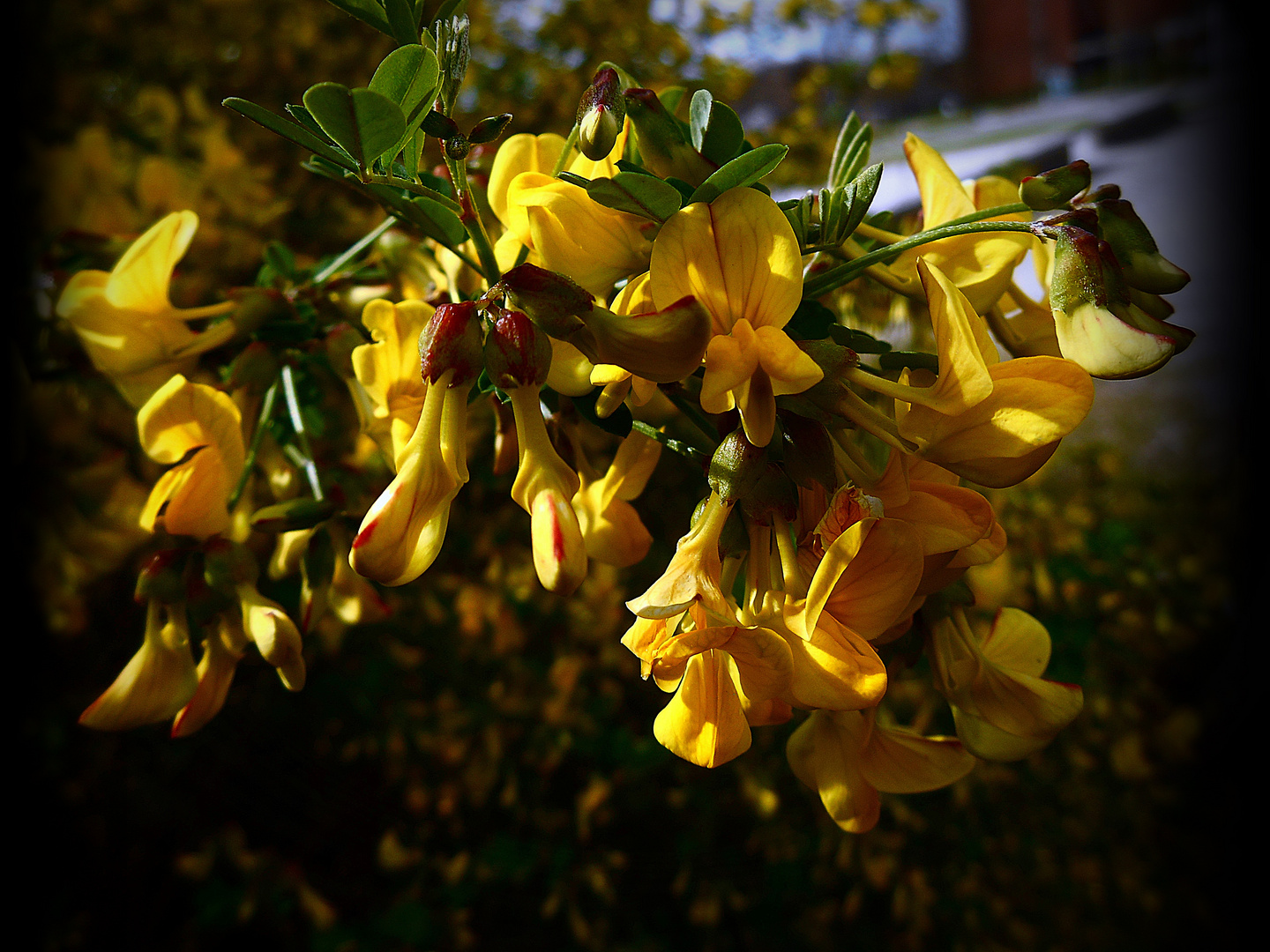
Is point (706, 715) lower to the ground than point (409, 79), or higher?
lower

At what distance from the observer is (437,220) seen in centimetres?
37

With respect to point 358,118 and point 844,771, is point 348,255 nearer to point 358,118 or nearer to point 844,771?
point 358,118

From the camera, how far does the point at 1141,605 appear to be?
1.46 meters

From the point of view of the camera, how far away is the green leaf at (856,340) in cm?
36

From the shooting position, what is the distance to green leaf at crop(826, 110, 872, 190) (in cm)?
42

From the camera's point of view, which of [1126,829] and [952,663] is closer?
[952,663]

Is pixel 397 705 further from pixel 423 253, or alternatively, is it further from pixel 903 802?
pixel 423 253

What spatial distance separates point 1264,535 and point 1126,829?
45.5 inches

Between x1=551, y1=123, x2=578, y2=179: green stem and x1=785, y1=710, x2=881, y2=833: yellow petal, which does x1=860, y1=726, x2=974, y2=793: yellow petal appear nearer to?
x1=785, y1=710, x2=881, y2=833: yellow petal

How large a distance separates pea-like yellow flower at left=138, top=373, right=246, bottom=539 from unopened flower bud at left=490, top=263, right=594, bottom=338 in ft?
0.68

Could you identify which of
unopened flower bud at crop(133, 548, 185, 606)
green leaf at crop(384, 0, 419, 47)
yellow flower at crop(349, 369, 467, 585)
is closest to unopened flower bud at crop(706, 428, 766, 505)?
yellow flower at crop(349, 369, 467, 585)

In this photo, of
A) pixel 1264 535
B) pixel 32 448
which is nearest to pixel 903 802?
pixel 32 448

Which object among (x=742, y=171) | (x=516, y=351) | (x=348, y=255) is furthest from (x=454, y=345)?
(x=348, y=255)

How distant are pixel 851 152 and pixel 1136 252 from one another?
152 millimetres
